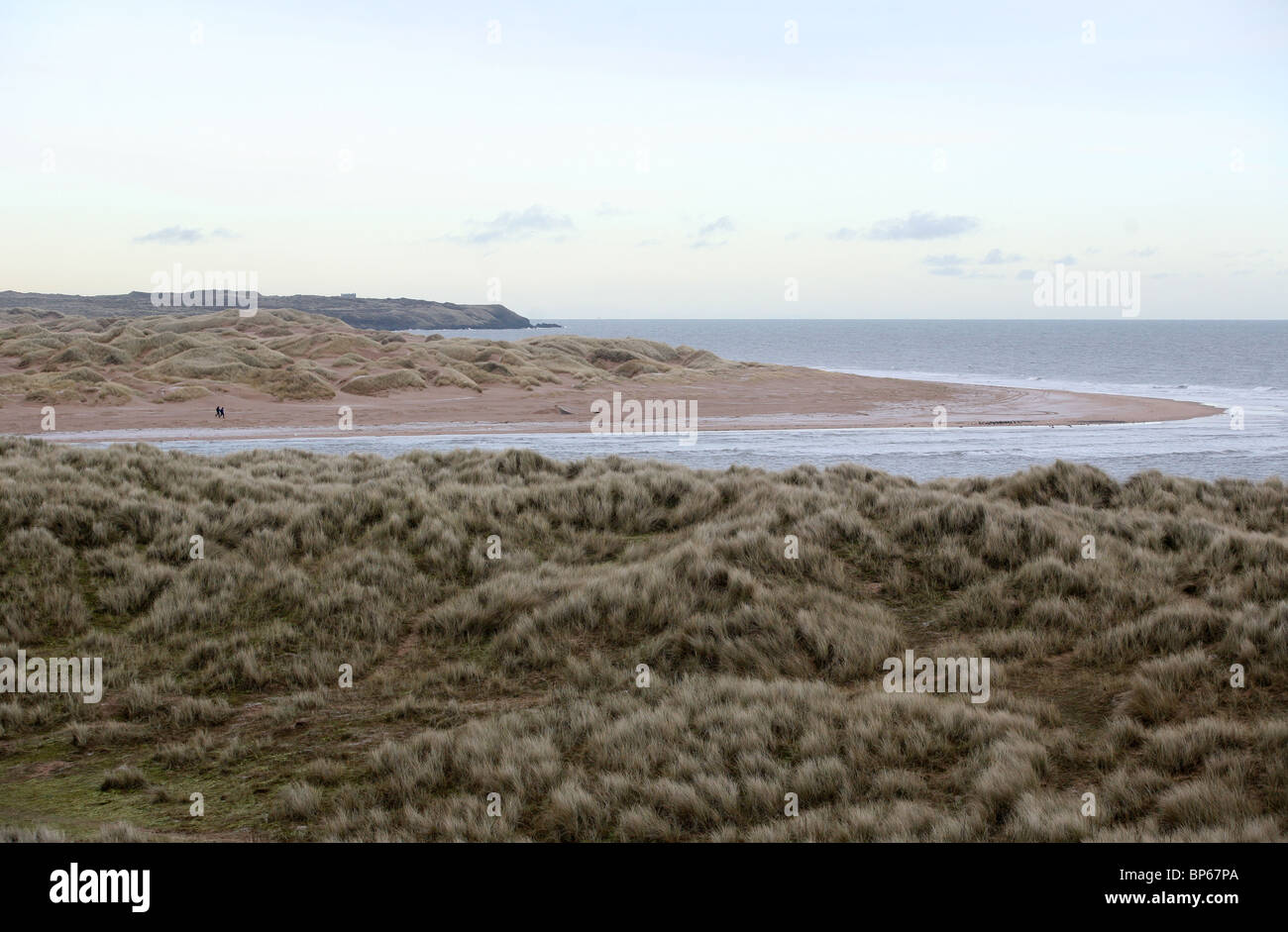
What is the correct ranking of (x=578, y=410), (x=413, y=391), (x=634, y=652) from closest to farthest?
1. (x=634, y=652)
2. (x=578, y=410)
3. (x=413, y=391)

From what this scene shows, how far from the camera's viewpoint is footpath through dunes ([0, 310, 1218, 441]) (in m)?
42.8

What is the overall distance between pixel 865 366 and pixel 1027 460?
69010 millimetres

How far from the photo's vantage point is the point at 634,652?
9.51m

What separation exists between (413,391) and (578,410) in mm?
11482

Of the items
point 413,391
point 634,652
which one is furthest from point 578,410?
point 634,652

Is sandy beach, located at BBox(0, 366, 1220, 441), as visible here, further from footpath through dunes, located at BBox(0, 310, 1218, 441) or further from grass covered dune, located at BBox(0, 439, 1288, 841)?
grass covered dune, located at BBox(0, 439, 1288, 841)

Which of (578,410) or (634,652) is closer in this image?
(634,652)

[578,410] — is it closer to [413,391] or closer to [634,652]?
[413,391]

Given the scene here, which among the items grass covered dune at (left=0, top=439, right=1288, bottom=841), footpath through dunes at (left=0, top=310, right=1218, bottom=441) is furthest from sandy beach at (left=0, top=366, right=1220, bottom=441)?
grass covered dune at (left=0, top=439, right=1288, bottom=841)

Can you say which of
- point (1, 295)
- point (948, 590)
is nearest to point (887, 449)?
point (948, 590)

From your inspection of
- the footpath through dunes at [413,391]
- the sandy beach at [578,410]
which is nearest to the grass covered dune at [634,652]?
the sandy beach at [578,410]

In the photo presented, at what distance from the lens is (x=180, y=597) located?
35.9 ft

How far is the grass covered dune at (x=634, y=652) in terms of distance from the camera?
6.22 m
